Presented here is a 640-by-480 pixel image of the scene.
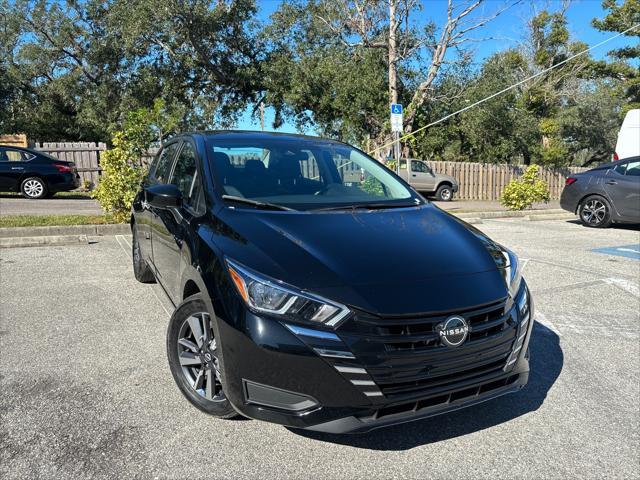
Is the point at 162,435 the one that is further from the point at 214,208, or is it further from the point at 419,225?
the point at 419,225

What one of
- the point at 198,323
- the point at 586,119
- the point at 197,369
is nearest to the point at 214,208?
the point at 198,323

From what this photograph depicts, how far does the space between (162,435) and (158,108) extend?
25.3ft

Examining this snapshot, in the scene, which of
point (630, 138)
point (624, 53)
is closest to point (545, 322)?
point (630, 138)

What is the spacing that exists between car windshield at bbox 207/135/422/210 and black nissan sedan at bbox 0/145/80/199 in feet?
40.1

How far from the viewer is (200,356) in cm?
281

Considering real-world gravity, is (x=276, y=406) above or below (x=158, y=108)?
below

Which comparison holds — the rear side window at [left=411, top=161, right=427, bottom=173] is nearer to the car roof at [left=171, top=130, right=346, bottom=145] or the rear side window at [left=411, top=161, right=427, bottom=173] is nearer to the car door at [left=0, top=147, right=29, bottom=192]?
the car door at [left=0, top=147, right=29, bottom=192]

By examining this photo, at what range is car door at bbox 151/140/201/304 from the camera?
3336 millimetres

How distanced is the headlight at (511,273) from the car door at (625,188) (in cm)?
874

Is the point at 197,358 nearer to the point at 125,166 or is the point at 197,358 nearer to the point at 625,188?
the point at 125,166

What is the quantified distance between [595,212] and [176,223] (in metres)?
10.0

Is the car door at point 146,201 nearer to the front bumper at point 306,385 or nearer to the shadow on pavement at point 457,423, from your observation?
the front bumper at point 306,385

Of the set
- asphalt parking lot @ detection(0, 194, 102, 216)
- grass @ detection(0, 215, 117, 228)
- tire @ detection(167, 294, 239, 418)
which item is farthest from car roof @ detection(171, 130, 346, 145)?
asphalt parking lot @ detection(0, 194, 102, 216)

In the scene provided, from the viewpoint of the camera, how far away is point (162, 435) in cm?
269
